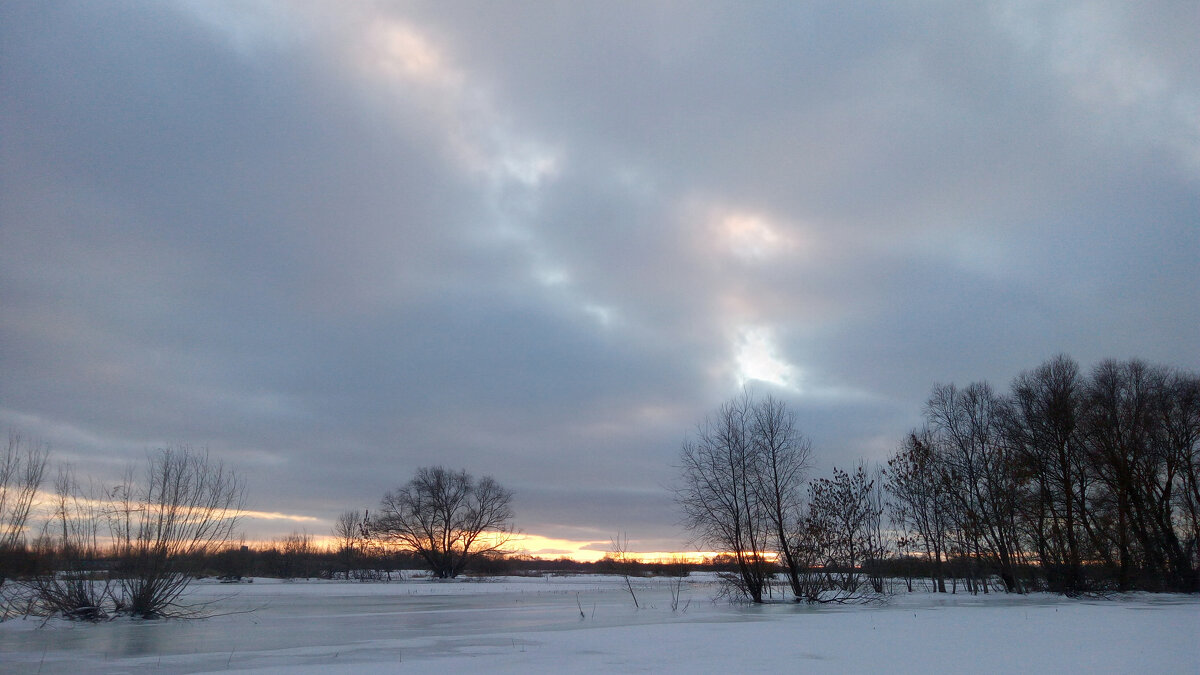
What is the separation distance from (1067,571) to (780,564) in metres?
16.8

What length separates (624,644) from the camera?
500 inches

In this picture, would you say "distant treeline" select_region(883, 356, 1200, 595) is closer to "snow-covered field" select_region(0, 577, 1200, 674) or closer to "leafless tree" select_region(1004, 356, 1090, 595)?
"leafless tree" select_region(1004, 356, 1090, 595)

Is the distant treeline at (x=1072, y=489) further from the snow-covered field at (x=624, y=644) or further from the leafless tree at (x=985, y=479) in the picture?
the snow-covered field at (x=624, y=644)

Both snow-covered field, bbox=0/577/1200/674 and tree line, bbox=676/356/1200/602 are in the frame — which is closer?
snow-covered field, bbox=0/577/1200/674

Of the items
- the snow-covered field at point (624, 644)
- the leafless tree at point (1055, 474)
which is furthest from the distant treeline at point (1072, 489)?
the snow-covered field at point (624, 644)

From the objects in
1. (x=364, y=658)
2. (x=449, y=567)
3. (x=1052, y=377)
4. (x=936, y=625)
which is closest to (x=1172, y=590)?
(x=1052, y=377)

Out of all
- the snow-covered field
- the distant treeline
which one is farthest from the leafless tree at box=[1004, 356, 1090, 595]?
the snow-covered field

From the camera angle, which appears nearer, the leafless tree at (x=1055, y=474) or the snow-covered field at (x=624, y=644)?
the snow-covered field at (x=624, y=644)

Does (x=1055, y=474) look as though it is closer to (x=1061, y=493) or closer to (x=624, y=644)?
(x=1061, y=493)

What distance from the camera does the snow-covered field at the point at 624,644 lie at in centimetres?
1001

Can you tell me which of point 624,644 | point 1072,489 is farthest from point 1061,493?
point 624,644

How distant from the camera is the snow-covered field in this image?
32.8 feet

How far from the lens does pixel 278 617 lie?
20.8 metres

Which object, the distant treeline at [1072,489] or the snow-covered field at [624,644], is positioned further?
the distant treeline at [1072,489]
